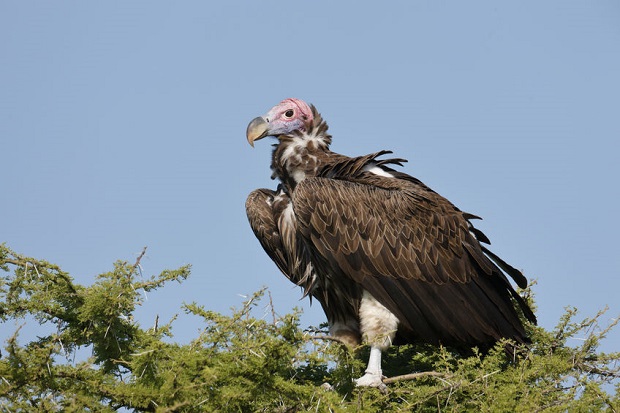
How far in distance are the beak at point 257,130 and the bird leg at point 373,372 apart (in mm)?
2049

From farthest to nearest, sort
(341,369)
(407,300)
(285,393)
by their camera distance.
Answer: (407,300)
(341,369)
(285,393)

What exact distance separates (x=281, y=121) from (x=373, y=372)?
2.34 meters

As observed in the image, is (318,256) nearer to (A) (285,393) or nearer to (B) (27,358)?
(A) (285,393)

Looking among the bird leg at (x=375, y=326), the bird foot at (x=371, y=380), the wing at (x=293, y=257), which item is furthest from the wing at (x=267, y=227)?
the bird foot at (x=371, y=380)

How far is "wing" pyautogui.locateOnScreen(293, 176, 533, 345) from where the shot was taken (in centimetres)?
665

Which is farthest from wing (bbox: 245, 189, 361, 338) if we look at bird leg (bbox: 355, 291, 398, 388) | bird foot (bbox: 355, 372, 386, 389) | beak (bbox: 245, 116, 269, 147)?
bird foot (bbox: 355, 372, 386, 389)

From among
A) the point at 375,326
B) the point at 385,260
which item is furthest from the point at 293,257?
the point at 375,326

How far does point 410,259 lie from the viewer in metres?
6.79

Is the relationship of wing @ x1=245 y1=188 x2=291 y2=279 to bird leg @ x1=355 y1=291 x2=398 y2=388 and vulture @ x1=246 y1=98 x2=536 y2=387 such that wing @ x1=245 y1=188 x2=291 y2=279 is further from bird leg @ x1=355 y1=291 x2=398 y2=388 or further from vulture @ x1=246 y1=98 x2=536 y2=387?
bird leg @ x1=355 y1=291 x2=398 y2=388

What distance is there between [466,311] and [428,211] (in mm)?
778

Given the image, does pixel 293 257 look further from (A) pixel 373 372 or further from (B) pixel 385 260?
(A) pixel 373 372

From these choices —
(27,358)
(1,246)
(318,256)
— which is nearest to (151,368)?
(27,358)

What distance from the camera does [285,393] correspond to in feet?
15.3

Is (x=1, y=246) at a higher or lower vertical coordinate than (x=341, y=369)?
higher
